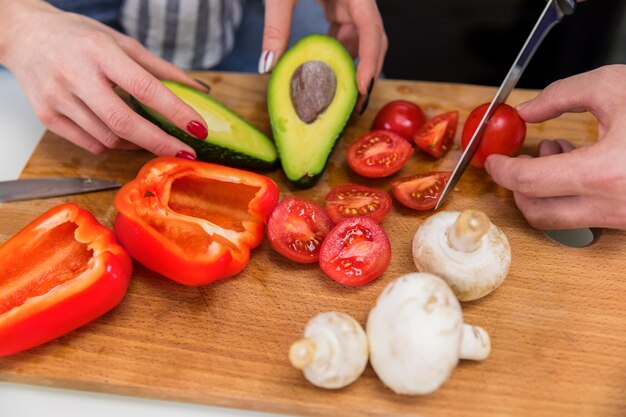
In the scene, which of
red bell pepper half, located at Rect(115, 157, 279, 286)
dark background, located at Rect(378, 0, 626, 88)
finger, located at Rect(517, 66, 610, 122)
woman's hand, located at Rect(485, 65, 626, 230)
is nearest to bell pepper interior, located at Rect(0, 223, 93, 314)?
red bell pepper half, located at Rect(115, 157, 279, 286)

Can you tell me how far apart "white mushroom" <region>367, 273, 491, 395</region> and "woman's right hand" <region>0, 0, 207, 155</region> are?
0.66 m

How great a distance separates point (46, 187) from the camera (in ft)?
5.18

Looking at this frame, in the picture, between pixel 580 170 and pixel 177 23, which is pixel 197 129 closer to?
pixel 177 23

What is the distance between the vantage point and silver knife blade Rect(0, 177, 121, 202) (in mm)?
1564

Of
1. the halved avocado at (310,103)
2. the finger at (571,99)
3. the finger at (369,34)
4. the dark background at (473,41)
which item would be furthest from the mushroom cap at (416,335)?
the dark background at (473,41)

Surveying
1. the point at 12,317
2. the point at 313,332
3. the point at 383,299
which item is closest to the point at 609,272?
the point at 383,299

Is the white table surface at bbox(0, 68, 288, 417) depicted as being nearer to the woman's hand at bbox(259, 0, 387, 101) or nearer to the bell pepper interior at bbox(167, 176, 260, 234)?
the bell pepper interior at bbox(167, 176, 260, 234)

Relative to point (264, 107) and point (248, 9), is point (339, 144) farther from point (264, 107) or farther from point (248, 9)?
point (248, 9)

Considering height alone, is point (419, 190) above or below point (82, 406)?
above

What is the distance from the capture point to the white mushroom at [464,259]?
126 cm

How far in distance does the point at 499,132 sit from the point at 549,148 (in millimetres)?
179

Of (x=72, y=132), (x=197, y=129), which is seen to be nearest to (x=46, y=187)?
(x=72, y=132)

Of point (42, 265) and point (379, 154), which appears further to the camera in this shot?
point (379, 154)

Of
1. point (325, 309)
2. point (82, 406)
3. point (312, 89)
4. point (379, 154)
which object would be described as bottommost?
point (82, 406)
